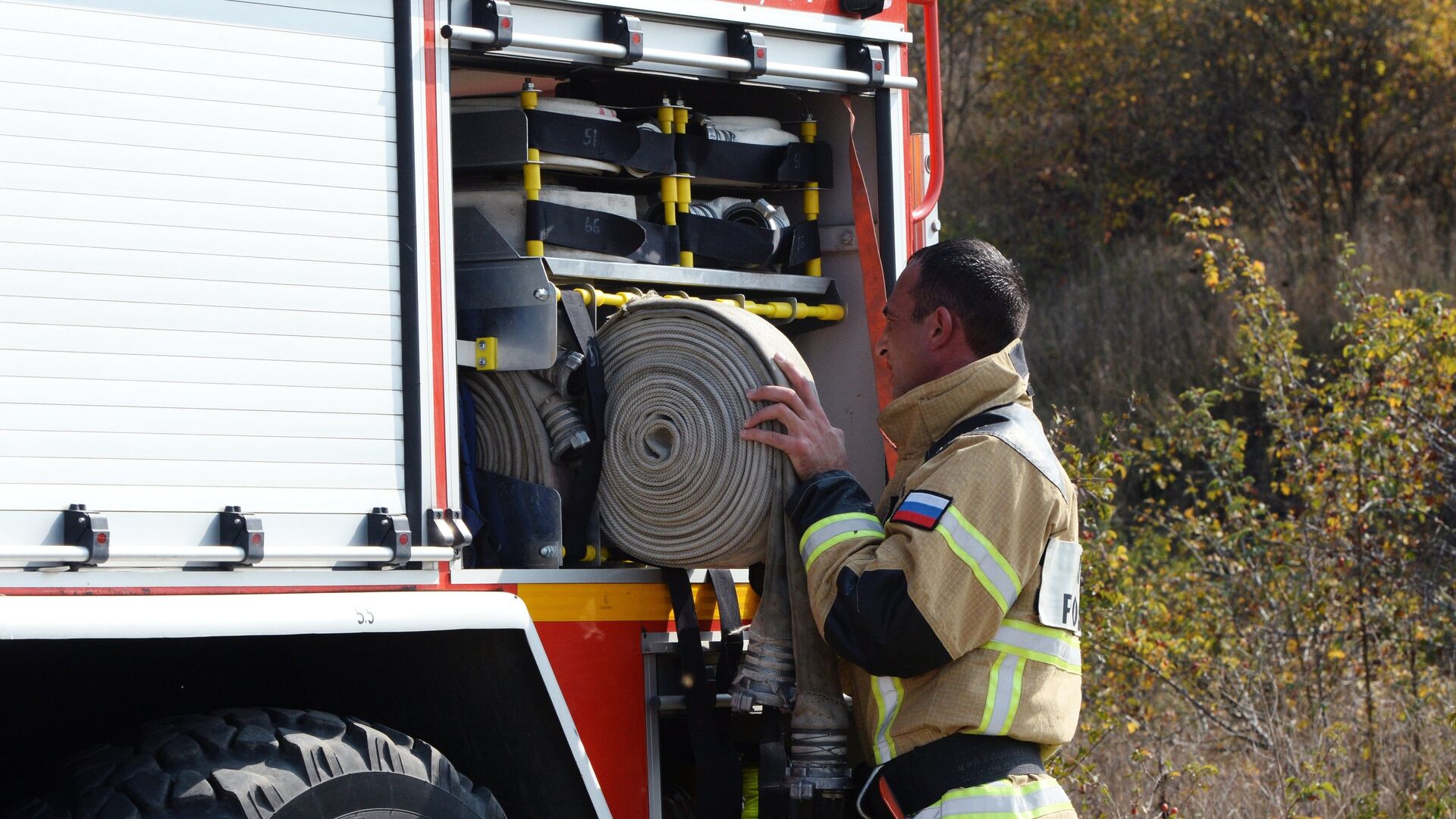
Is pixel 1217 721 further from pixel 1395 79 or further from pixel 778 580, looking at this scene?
pixel 1395 79

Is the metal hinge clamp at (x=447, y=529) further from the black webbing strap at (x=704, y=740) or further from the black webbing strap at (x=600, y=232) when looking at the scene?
the black webbing strap at (x=600, y=232)

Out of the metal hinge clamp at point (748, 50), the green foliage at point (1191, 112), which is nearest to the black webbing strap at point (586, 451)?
the metal hinge clamp at point (748, 50)

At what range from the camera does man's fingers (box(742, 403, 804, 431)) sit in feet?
10.6

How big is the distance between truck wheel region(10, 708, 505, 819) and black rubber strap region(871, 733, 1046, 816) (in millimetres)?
818

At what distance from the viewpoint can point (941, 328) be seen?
3264 millimetres

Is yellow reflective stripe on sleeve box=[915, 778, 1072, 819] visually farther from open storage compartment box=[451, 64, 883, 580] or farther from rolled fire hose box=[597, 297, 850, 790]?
open storage compartment box=[451, 64, 883, 580]

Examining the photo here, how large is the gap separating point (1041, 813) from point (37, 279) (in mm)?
2015

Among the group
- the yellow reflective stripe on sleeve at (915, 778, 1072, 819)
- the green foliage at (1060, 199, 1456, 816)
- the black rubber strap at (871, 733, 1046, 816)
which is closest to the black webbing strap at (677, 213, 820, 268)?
the black rubber strap at (871, 733, 1046, 816)

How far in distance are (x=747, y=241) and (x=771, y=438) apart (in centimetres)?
75

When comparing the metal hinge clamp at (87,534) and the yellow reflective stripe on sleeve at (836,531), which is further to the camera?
the yellow reflective stripe on sleeve at (836,531)

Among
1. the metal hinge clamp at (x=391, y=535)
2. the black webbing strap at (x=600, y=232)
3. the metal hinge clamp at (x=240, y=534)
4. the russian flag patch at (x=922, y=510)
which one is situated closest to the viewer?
the metal hinge clamp at (x=240, y=534)

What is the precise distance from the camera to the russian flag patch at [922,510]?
296cm

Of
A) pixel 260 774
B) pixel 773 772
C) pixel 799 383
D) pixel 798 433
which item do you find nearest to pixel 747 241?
pixel 799 383

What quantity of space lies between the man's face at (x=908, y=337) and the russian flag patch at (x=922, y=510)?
1.23 ft
